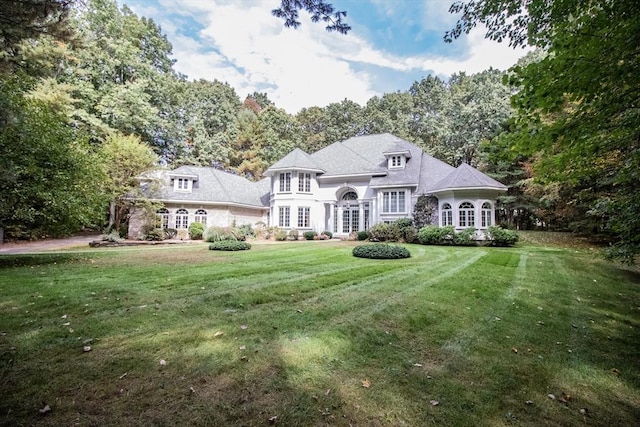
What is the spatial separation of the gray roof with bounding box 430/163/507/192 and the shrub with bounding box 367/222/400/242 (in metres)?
3.93

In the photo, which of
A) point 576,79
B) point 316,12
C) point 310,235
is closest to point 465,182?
point 310,235

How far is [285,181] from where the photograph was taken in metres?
24.9

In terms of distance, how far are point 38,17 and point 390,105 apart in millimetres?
44775

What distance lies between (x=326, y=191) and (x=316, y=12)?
67.3 ft

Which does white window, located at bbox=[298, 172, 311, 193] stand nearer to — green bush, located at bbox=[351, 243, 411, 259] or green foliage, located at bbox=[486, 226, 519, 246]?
green bush, located at bbox=[351, 243, 411, 259]

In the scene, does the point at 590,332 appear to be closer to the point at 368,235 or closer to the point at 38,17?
the point at 38,17

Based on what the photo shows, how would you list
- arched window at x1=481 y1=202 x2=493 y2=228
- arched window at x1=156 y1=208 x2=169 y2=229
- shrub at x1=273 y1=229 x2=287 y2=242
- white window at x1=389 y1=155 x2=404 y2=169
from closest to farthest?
1. arched window at x1=481 y1=202 x2=493 y2=228
2. shrub at x1=273 y1=229 x2=287 y2=242
3. arched window at x1=156 y1=208 x2=169 y2=229
4. white window at x1=389 y1=155 x2=404 y2=169

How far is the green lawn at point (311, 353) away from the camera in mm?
2854

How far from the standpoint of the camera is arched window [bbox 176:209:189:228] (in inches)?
951

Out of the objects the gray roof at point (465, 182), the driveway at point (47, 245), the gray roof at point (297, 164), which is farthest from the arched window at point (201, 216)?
the gray roof at point (465, 182)

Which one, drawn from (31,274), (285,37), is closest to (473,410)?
(285,37)

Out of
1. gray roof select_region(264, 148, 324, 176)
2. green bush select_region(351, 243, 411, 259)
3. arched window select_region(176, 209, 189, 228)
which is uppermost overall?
gray roof select_region(264, 148, 324, 176)

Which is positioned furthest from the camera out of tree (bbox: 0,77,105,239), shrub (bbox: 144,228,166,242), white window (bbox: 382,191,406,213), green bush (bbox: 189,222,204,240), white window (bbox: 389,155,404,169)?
white window (bbox: 389,155,404,169)

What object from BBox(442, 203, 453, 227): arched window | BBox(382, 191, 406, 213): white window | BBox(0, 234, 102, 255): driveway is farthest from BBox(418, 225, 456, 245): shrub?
BBox(0, 234, 102, 255): driveway
